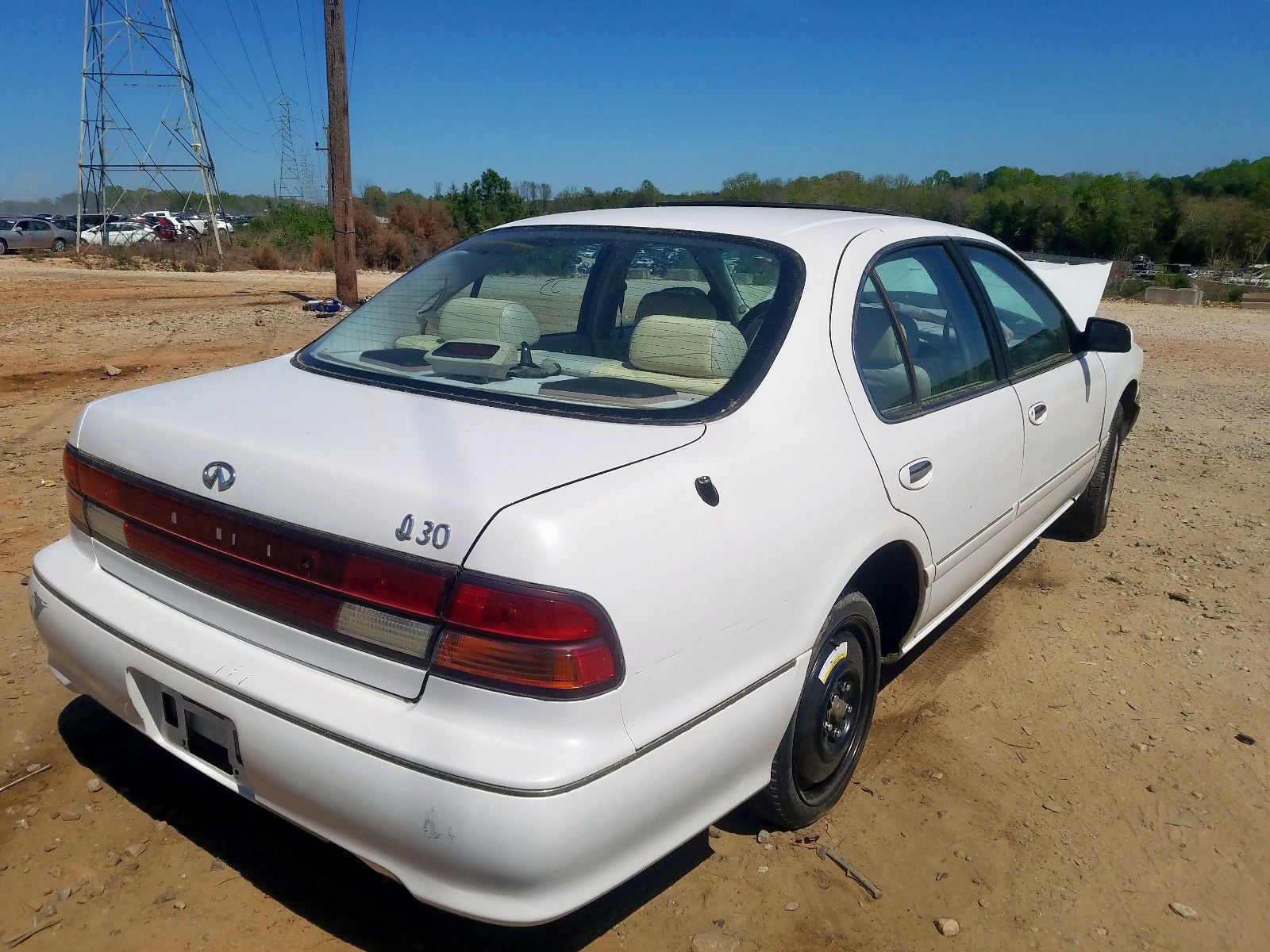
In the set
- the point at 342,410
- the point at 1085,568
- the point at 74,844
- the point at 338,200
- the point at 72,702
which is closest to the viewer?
the point at 342,410

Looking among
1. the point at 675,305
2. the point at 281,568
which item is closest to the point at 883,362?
the point at 675,305

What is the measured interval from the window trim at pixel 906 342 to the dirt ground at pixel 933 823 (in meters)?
1.14

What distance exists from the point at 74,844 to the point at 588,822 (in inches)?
62.6

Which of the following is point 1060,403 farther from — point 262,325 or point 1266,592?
point 262,325

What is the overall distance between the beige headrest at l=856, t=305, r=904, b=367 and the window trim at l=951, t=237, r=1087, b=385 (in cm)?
74

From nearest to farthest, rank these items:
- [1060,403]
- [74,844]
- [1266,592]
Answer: [74,844] → [1060,403] → [1266,592]

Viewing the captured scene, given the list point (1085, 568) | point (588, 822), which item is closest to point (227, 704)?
point (588, 822)

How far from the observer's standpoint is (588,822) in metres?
1.81

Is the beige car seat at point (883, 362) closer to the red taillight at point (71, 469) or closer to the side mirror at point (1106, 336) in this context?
the side mirror at point (1106, 336)

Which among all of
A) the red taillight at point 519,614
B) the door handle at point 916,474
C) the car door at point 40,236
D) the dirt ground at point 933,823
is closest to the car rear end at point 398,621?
the red taillight at point 519,614

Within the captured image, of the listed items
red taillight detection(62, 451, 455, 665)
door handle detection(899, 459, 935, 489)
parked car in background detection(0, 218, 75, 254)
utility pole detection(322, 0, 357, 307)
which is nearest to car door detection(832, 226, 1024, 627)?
door handle detection(899, 459, 935, 489)

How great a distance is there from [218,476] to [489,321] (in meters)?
1.11

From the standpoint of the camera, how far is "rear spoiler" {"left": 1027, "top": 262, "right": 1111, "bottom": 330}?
598 cm

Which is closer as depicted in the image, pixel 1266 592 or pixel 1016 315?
pixel 1016 315
